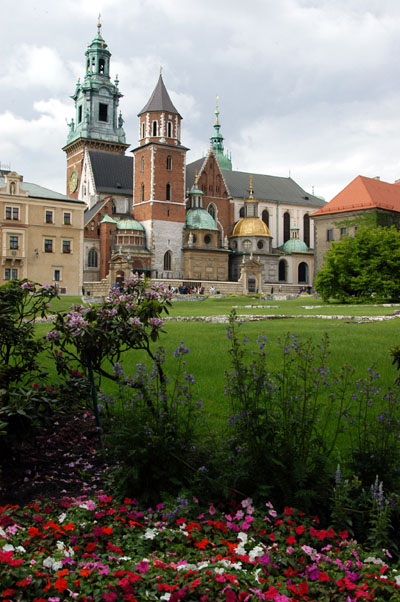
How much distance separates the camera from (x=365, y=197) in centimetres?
5128

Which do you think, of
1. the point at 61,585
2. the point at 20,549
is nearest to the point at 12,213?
the point at 20,549

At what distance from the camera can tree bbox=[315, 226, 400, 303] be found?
3291 cm

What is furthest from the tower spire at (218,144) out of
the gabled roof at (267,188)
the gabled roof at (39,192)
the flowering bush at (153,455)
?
the flowering bush at (153,455)

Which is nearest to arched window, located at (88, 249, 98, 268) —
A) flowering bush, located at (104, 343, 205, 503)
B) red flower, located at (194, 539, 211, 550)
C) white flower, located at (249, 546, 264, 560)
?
flowering bush, located at (104, 343, 205, 503)

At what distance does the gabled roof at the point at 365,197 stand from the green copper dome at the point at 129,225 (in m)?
18.0

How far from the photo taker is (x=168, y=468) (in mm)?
5066

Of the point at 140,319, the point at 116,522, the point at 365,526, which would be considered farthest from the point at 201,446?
the point at 140,319

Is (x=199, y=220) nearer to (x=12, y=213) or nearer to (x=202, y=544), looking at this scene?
(x=12, y=213)

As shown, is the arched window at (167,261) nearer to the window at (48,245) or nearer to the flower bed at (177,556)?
the window at (48,245)

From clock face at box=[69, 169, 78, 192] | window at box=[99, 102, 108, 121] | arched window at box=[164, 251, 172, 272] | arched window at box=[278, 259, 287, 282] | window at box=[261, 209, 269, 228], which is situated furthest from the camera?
window at box=[99, 102, 108, 121]

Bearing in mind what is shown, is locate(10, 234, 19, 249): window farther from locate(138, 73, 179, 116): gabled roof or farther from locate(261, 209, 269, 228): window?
locate(261, 209, 269, 228): window

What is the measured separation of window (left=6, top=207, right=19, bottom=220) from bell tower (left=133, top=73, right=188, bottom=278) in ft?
53.3

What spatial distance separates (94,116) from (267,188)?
81.4 ft

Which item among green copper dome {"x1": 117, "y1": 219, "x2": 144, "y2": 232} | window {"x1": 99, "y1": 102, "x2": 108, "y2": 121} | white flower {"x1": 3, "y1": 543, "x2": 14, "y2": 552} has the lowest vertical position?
white flower {"x1": 3, "y1": 543, "x2": 14, "y2": 552}
